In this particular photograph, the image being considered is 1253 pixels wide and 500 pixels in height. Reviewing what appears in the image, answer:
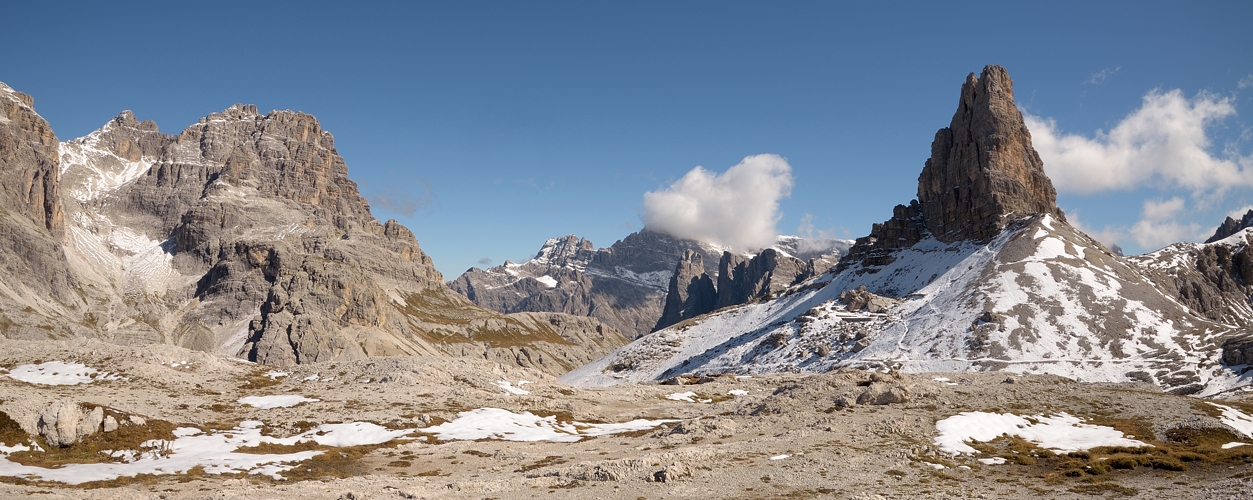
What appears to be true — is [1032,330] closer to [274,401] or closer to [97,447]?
[274,401]

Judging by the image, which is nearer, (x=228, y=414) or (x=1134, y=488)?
(x=1134, y=488)

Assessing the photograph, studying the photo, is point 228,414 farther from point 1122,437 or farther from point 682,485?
point 1122,437

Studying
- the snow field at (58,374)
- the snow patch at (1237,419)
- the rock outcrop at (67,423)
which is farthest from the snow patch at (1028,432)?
the snow field at (58,374)

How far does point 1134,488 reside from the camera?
33375 millimetres

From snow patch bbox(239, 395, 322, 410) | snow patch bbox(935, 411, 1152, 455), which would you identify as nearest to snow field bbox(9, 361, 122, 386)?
snow patch bbox(239, 395, 322, 410)

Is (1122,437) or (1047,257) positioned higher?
(1047,257)

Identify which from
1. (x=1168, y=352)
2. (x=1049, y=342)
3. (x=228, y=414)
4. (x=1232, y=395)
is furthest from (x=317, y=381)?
(x=1168, y=352)

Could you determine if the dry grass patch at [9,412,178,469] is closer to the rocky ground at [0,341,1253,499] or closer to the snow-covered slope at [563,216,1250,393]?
the rocky ground at [0,341,1253,499]

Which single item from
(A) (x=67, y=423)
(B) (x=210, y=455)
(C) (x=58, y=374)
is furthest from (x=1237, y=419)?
(C) (x=58, y=374)

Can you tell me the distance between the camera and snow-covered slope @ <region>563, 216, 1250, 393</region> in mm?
136500

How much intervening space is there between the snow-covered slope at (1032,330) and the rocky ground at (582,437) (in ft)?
159

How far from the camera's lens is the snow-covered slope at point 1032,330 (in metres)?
136

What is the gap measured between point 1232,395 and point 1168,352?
52300mm

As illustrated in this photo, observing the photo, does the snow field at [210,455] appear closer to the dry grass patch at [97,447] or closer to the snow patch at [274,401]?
the dry grass patch at [97,447]
